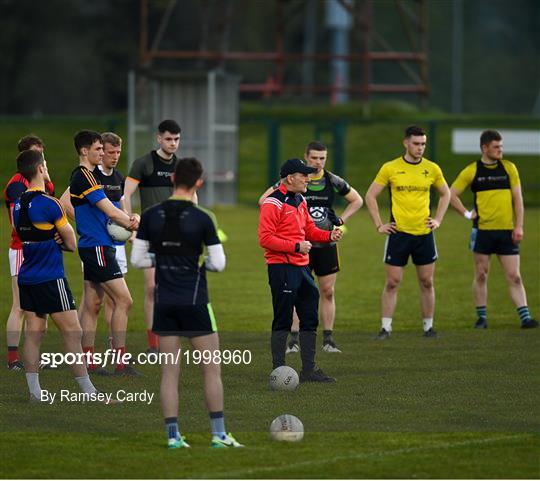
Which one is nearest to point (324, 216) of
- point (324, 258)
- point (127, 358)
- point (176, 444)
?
point (324, 258)

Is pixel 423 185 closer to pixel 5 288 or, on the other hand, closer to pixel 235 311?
pixel 235 311

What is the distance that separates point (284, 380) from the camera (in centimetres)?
1163

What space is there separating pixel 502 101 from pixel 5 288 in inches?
1809

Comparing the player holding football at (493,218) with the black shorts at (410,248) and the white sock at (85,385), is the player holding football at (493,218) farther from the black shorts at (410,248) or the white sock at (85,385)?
the white sock at (85,385)

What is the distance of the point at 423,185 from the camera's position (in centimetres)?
1508

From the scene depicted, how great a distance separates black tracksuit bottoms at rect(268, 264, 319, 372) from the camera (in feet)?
39.3

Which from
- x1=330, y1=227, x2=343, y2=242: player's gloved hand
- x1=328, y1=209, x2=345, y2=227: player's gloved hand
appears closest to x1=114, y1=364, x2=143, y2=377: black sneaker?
x1=330, y1=227, x2=343, y2=242: player's gloved hand

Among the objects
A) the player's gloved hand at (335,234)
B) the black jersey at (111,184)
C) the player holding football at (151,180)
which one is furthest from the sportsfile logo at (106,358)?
the player's gloved hand at (335,234)

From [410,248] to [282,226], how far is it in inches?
138

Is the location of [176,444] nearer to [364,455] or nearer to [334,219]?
[364,455]

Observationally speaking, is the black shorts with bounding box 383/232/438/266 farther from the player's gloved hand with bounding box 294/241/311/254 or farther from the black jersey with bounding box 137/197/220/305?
the black jersey with bounding box 137/197/220/305

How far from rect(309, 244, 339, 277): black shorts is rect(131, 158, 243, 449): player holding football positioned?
4826 millimetres

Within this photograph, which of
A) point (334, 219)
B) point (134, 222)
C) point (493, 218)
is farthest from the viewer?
point (493, 218)

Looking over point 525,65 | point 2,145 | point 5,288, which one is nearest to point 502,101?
point 525,65
